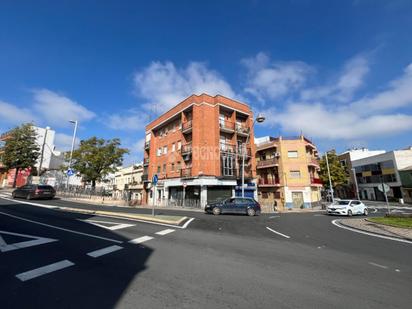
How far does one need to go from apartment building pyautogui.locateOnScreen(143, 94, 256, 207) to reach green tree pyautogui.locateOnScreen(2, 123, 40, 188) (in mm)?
20726

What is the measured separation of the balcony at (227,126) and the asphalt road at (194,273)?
23.3 m

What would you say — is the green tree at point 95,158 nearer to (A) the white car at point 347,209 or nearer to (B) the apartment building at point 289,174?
(B) the apartment building at point 289,174

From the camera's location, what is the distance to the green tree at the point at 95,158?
3650 centimetres

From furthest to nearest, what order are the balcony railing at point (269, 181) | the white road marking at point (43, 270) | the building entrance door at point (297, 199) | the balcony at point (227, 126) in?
the balcony railing at point (269, 181) < the building entrance door at point (297, 199) < the balcony at point (227, 126) < the white road marking at point (43, 270)

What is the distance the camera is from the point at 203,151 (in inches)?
1084

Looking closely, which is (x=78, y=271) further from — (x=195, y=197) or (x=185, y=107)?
(x=185, y=107)

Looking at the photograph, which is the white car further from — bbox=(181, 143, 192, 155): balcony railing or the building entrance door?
bbox=(181, 143, 192, 155): balcony railing

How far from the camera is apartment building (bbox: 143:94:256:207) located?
89.3 ft

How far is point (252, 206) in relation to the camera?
720 inches

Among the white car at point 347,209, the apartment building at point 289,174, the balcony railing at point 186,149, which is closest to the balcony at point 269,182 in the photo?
the apartment building at point 289,174

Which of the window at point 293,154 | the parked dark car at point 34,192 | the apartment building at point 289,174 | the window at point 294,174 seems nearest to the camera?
the parked dark car at point 34,192

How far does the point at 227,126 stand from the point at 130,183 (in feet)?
83.2

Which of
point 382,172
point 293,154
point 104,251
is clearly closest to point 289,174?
point 293,154

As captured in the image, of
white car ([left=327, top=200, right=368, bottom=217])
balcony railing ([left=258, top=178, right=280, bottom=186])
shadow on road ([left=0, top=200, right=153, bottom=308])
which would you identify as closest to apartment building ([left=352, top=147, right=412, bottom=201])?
balcony railing ([left=258, top=178, right=280, bottom=186])
